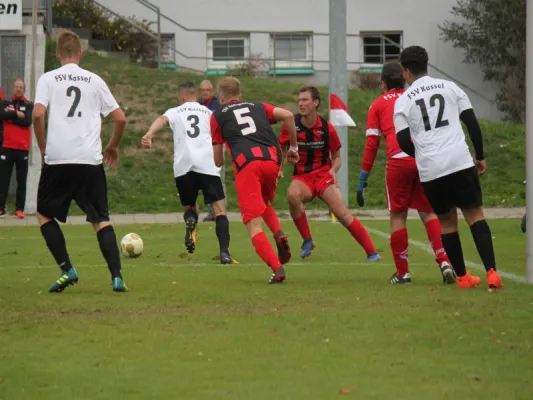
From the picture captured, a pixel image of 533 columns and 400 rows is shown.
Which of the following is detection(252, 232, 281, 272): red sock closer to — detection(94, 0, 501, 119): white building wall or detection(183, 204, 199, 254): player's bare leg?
detection(183, 204, 199, 254): player's bare leg

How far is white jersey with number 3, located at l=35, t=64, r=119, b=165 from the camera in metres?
10.5

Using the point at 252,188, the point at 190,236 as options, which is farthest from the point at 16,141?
the point at 252,188

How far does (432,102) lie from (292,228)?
9.20m

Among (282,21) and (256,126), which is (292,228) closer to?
(256,126)

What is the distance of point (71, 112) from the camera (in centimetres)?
1052

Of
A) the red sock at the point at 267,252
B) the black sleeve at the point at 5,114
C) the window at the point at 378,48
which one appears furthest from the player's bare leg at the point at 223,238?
the window at the point at 378,48

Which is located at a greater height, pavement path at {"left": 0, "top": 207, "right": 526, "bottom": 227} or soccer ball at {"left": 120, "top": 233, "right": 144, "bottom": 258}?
pavement path at {"left": 0, "top": 207, "right": 526, "bottom": 227}

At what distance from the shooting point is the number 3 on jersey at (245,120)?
38.2 feet

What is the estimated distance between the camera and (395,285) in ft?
36.0

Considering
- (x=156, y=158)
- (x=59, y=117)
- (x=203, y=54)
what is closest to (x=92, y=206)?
(x=59, y=117)

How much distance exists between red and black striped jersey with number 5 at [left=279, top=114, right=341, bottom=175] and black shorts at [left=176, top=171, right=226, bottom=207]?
1.02 meters

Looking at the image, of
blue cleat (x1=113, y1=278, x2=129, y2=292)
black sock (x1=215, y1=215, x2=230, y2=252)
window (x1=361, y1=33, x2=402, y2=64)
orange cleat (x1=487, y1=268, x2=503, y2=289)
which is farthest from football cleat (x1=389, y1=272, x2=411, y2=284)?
window (x1=361, y1=33, x2=402, y2=64)

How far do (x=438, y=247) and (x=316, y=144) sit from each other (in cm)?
305

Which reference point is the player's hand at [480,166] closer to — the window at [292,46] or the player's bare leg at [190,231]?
the player's bare leg at [190,231]
